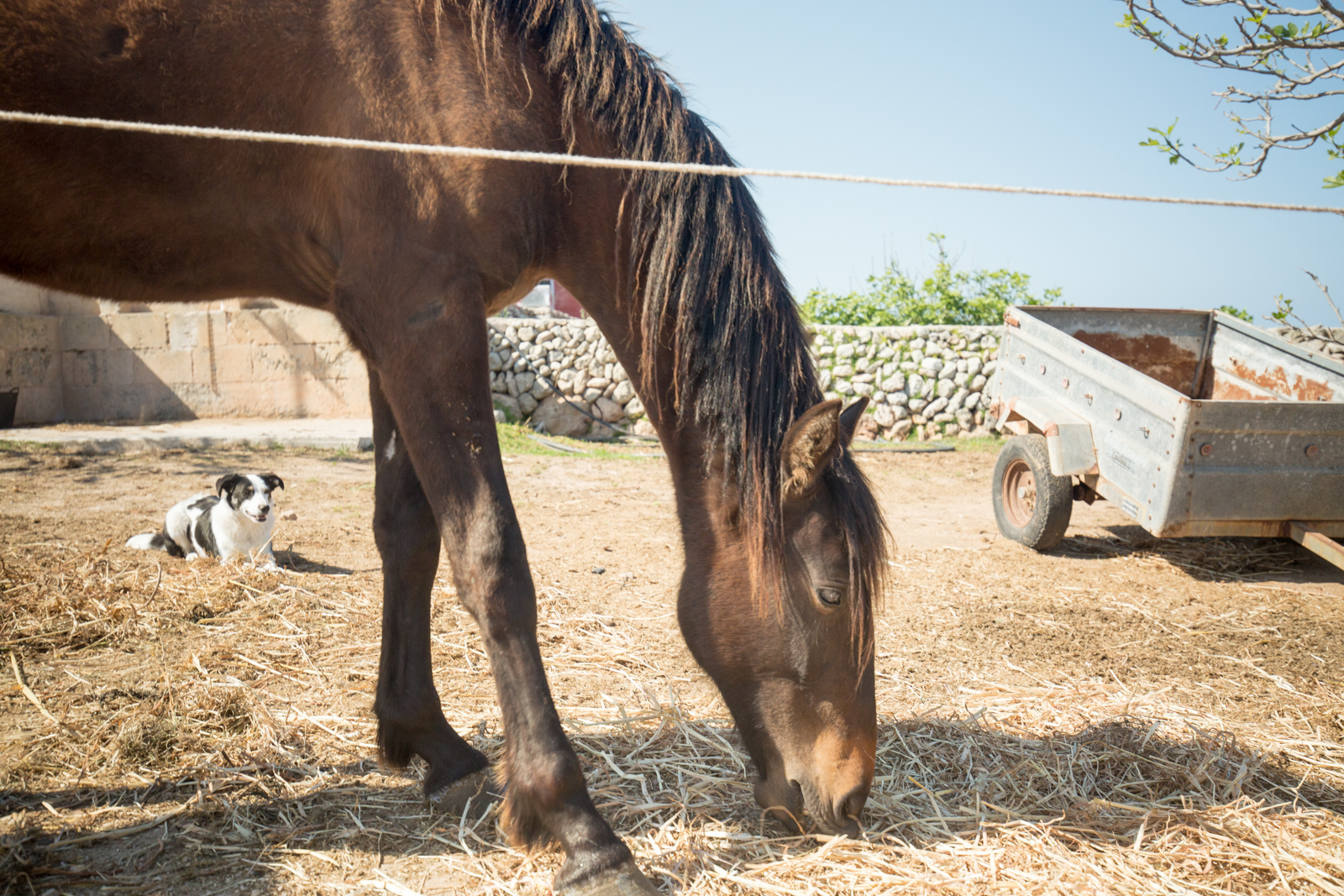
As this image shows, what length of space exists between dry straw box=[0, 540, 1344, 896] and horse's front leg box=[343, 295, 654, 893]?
0.67ft

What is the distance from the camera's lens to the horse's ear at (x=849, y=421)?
2039mm

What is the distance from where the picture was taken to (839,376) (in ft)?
39.7

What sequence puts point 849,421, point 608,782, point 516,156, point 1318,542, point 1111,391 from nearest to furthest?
point 516,156, point 849,421, point 608,782, point 1318,542, point 1111,391

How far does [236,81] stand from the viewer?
1795 mm

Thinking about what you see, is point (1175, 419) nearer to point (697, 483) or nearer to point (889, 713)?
point (889, 713)

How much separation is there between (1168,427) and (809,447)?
361 cm

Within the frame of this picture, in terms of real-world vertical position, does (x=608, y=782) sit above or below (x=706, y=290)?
below

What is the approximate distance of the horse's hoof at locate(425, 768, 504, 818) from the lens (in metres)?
2.26

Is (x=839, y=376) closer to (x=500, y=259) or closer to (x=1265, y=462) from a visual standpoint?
(x=1265, y=462)

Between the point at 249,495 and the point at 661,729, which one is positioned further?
the point at 249,495

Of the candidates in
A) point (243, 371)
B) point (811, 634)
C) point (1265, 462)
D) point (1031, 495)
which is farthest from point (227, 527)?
point (243, 371)

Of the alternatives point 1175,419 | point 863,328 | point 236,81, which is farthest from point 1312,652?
point 863,328

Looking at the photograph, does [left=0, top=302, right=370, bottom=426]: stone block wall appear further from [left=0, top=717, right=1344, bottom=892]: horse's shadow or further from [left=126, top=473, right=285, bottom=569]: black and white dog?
[left=0, top=717, right=1344, bottom=892]: horse's shadow

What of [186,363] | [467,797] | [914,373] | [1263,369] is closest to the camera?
[467,797]
